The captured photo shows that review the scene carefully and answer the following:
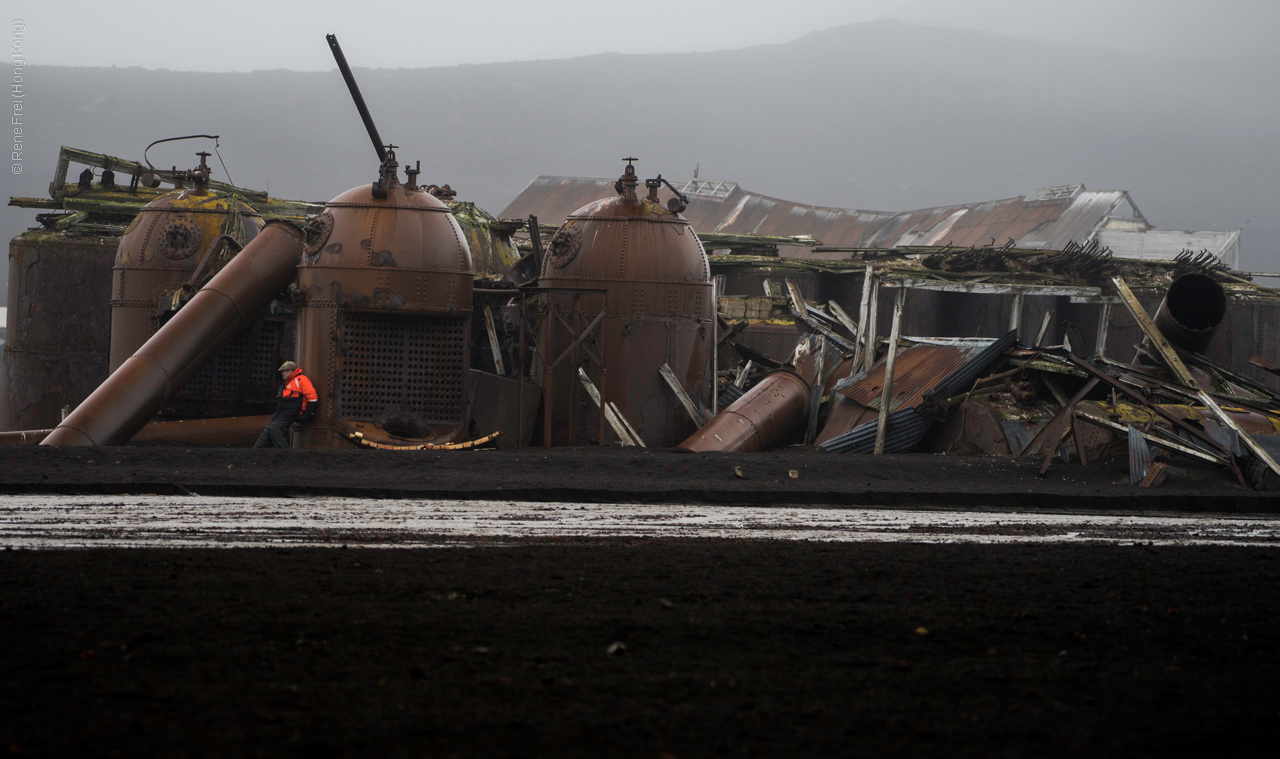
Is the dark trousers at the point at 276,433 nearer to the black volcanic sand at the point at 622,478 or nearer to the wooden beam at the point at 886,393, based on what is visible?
the black volcanic sand at the point at 622,478

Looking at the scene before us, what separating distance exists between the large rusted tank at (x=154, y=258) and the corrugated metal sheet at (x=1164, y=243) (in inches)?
1177

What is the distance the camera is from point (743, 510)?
10938 millimetres

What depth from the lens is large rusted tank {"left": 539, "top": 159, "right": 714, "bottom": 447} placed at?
690 inches

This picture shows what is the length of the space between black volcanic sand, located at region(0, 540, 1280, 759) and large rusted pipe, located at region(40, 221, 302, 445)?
9.56 meters

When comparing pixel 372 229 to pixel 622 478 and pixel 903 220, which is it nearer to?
pixel 622 478

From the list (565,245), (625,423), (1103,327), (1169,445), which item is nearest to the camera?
(1169,445)

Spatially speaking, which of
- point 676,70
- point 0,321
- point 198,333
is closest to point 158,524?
point 198,333

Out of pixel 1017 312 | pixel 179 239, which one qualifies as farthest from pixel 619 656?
pixel 1017 312

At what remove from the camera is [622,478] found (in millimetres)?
12773

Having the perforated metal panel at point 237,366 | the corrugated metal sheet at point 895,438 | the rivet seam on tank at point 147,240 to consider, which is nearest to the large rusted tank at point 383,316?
the perforated metal panel at point 237,366

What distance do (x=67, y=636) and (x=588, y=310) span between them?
13.4 m

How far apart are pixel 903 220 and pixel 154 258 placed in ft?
93.5

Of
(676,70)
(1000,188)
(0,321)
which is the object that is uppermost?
(676,70)

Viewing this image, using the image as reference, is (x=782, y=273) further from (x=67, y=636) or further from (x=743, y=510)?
(x=67, y=636)
